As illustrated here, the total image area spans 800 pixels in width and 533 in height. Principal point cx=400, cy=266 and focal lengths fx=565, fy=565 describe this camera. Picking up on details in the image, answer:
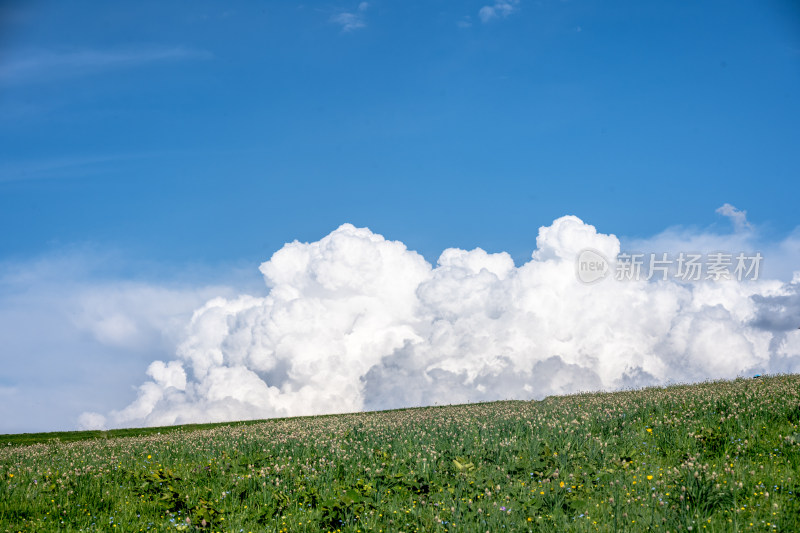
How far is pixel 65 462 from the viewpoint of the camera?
50.9ft

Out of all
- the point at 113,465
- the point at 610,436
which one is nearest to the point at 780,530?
the point at 610,436

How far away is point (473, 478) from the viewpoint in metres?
9.59

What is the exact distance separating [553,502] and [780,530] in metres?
2.83

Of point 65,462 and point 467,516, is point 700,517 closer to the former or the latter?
point 467,516

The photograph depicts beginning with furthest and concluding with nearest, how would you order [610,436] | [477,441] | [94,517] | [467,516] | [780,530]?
[477,441] → [610,436] → [94,517] → [467,516] → [780,530]

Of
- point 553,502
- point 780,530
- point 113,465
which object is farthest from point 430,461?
point 113,465

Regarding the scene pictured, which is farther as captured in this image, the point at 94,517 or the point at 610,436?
the point at 610,436

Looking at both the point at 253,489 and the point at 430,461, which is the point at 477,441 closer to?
the point at 430,461

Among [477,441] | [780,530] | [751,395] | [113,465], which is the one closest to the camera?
[780,530]

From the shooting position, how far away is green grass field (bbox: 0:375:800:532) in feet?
26.2

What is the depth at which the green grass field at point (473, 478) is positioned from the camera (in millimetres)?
8000

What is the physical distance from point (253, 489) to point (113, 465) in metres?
5.36

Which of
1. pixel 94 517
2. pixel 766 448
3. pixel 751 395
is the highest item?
pixel 751 395

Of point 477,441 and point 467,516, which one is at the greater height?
point 477,441
